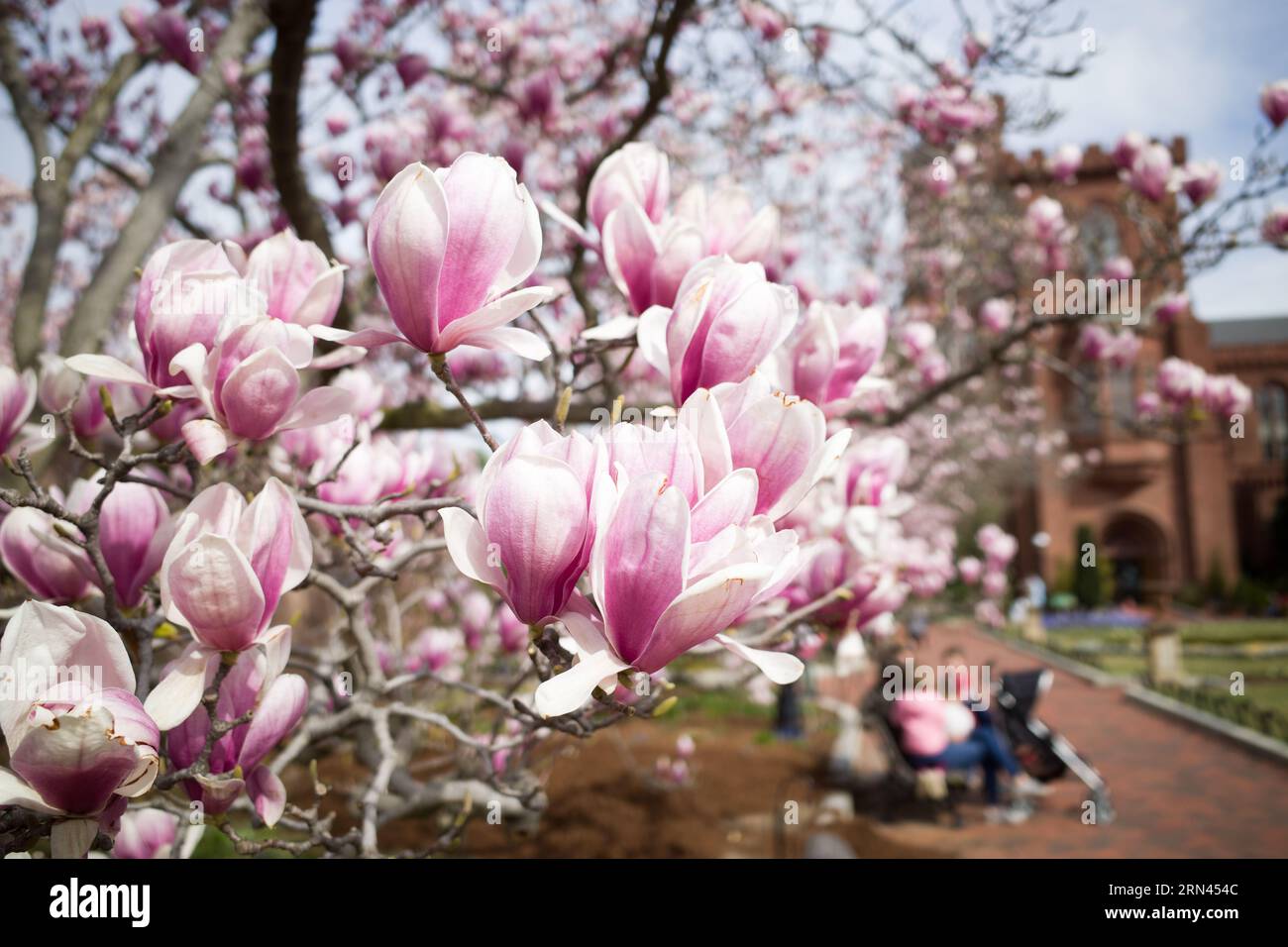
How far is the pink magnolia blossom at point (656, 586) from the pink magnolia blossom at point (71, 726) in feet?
1.23

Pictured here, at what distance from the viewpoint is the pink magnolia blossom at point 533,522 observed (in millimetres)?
675

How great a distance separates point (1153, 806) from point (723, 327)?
25.2 ft

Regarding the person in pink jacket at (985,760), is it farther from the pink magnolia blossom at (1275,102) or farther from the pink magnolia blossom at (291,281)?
the pink magnolia blossom at (291,281)

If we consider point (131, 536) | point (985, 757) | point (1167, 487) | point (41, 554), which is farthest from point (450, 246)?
point (1167, 487)

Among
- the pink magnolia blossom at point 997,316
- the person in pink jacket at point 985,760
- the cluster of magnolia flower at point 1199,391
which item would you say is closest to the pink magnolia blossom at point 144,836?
the cluster of magnolia flower at point 1199,391

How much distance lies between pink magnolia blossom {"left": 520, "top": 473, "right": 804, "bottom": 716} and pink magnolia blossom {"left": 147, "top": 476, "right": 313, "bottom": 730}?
312 millimetres

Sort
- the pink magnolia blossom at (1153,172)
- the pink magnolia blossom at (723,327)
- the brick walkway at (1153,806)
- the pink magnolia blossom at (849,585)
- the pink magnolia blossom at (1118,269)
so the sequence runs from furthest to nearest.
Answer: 1. the brick walkway at (1153,806)
2. the pink magnolia blossom at (1118,269)
3. the pink magnolia blossom at (1153,172)
4. the pink magnolia blossom at (849,585)
5. the pink magnolia blossom at (723,327)

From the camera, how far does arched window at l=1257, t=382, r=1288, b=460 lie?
30.3 m

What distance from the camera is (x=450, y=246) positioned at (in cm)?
80

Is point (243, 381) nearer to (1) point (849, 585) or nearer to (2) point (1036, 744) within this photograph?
(1) point (849, 585)

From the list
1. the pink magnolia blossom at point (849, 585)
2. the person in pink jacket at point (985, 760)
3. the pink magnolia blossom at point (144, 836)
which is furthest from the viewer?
the person in pink jacket at point (985, 760)
